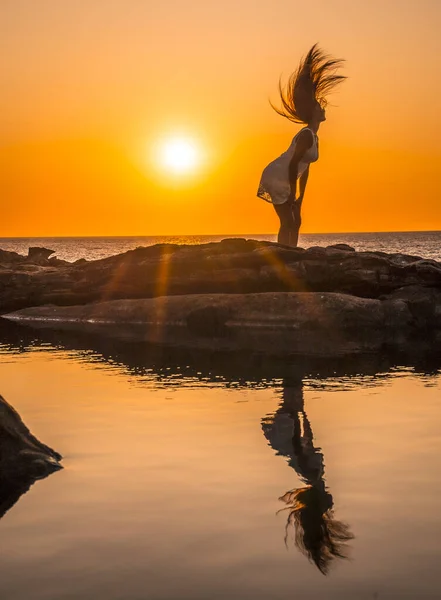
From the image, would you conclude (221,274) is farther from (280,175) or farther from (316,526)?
(316,526)

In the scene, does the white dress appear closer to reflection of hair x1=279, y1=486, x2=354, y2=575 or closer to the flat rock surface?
the flat rock surface

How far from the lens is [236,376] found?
13.9 metres

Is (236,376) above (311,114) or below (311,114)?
below

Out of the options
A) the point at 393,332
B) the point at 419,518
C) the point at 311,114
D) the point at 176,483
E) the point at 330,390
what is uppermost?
the point at 311,114

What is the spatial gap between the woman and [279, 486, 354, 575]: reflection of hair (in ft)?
48.6

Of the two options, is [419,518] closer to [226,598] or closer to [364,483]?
[364,483]

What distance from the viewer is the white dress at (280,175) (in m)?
21.4

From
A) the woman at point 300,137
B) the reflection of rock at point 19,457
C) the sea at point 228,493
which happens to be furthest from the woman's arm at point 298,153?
the reflection of rock at point 19,457

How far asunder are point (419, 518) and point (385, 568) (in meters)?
1.06

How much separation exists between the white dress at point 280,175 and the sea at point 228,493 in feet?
29.0

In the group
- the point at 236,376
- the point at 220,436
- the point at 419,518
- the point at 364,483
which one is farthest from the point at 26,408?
the point at 419,518

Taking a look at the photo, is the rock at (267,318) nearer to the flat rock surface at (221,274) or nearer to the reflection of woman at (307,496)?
the flat rock surface at (221,274)

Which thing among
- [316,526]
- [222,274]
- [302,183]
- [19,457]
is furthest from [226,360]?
[316,526]

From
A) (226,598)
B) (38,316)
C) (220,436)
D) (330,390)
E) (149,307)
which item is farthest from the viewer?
(38,316)
